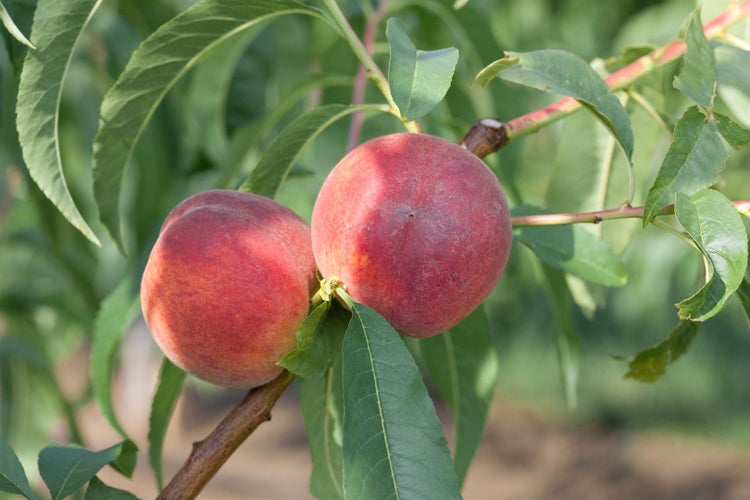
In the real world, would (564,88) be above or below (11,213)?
above

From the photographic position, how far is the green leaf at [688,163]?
0.51 metres

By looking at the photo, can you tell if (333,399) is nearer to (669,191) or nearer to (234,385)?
(234,385)

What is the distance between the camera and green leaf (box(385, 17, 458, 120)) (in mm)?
520

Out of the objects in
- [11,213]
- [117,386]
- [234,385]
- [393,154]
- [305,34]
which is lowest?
[117,386]

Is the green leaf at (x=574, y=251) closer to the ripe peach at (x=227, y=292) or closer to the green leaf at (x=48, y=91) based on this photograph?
the ripe peach at (x=227, y=292)

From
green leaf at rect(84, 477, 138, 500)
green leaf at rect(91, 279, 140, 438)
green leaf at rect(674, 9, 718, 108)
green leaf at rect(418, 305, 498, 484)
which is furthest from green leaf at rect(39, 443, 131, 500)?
green leaf at rect(674, 9, 718, 108)

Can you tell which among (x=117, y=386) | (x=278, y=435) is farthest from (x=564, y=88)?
(x=117, y=386)

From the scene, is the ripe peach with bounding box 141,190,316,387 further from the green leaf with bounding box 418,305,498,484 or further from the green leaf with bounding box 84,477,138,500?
the green leaf with bounding box 418,305,498,484

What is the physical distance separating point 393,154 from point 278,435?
5.61 meters

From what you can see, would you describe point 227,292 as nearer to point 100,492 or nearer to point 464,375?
point 100,492

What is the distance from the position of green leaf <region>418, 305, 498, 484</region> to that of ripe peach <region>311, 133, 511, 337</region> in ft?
0.89

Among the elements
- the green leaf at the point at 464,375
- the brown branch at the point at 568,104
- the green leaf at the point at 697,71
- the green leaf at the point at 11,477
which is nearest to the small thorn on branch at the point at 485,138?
the brown branch at the point at 568,104

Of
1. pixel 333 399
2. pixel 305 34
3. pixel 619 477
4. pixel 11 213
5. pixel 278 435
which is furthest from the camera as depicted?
pixel 278 435

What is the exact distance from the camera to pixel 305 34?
4.07ft
